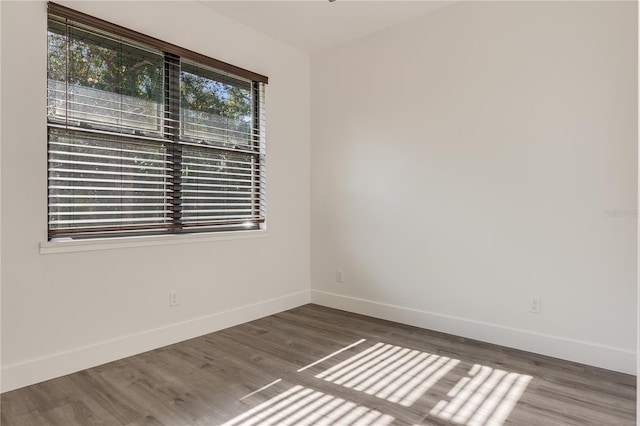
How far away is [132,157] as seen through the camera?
2.93 meters

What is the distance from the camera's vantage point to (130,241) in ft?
9.43

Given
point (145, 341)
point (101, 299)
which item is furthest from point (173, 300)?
point (101, 299)

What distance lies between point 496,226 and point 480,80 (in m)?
1.22

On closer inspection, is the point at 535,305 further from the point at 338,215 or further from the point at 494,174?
the point at 338,215

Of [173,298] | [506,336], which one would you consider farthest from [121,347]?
[506,336]

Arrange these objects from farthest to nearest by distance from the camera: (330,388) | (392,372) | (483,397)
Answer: (392,372), (330,388), (483,397)

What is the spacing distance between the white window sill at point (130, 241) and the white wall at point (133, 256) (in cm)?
4

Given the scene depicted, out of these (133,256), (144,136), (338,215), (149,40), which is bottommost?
(133,256)

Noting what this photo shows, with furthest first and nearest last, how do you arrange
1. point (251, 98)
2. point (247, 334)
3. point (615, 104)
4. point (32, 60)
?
point (251, 98), point (247, 334), point (615, 104), point (32, 60)

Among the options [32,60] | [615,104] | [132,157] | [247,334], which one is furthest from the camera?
[247,334]

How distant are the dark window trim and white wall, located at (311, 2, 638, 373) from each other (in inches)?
41.4

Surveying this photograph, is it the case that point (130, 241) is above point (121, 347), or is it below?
above

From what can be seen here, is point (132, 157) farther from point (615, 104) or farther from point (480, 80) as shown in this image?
point (615, 104)

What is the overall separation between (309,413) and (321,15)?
325cm
